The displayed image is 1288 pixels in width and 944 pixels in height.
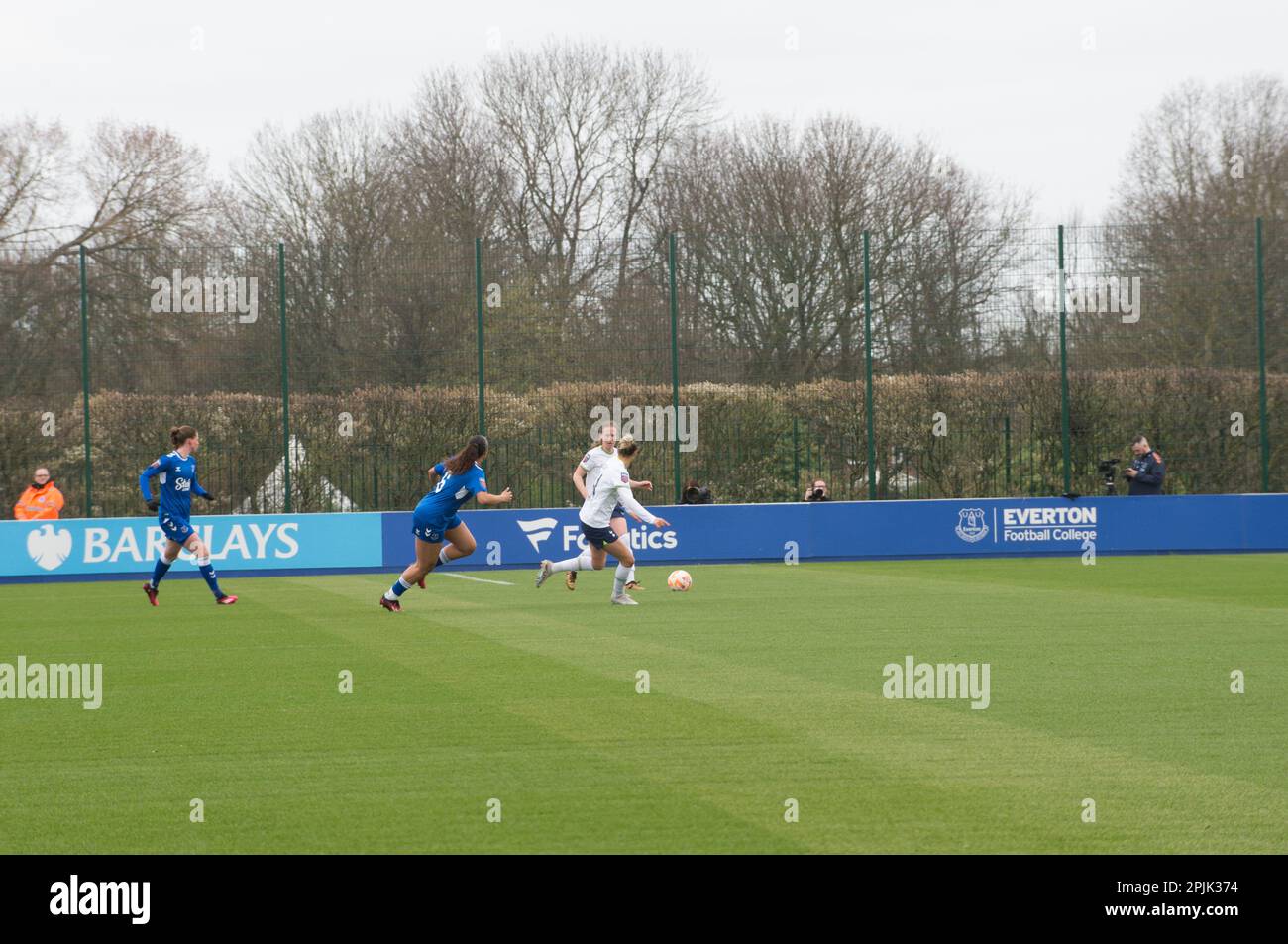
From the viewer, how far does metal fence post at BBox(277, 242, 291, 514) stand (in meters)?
27.5

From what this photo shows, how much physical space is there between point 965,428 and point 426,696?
21050 mm

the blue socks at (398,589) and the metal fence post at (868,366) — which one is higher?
the metal fence post at (868,366)

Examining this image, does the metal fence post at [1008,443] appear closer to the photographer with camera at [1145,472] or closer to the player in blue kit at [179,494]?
the photographer with camera at [1145,472]

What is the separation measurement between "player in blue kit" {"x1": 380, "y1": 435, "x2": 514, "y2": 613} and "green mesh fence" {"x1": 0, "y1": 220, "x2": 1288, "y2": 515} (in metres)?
10.2

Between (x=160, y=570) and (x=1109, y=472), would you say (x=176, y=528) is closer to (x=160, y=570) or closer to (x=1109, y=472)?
(x=160, y=570)

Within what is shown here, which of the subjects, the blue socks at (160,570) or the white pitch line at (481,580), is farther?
the white pitch line at (481,580)

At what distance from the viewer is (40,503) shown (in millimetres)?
25516

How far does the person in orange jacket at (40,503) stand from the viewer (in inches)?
1003

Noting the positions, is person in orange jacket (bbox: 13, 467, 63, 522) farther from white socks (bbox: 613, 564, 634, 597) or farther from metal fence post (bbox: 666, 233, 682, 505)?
white socks (bbox: 613, 564, 634, 597)

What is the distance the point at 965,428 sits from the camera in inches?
1178

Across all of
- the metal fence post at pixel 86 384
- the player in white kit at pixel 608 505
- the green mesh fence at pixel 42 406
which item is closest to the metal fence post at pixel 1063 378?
the player in white kit at pixel 608 505

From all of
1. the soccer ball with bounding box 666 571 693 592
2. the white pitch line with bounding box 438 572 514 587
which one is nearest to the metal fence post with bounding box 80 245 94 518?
the white pitch line with bounding box 438 572 514 587
